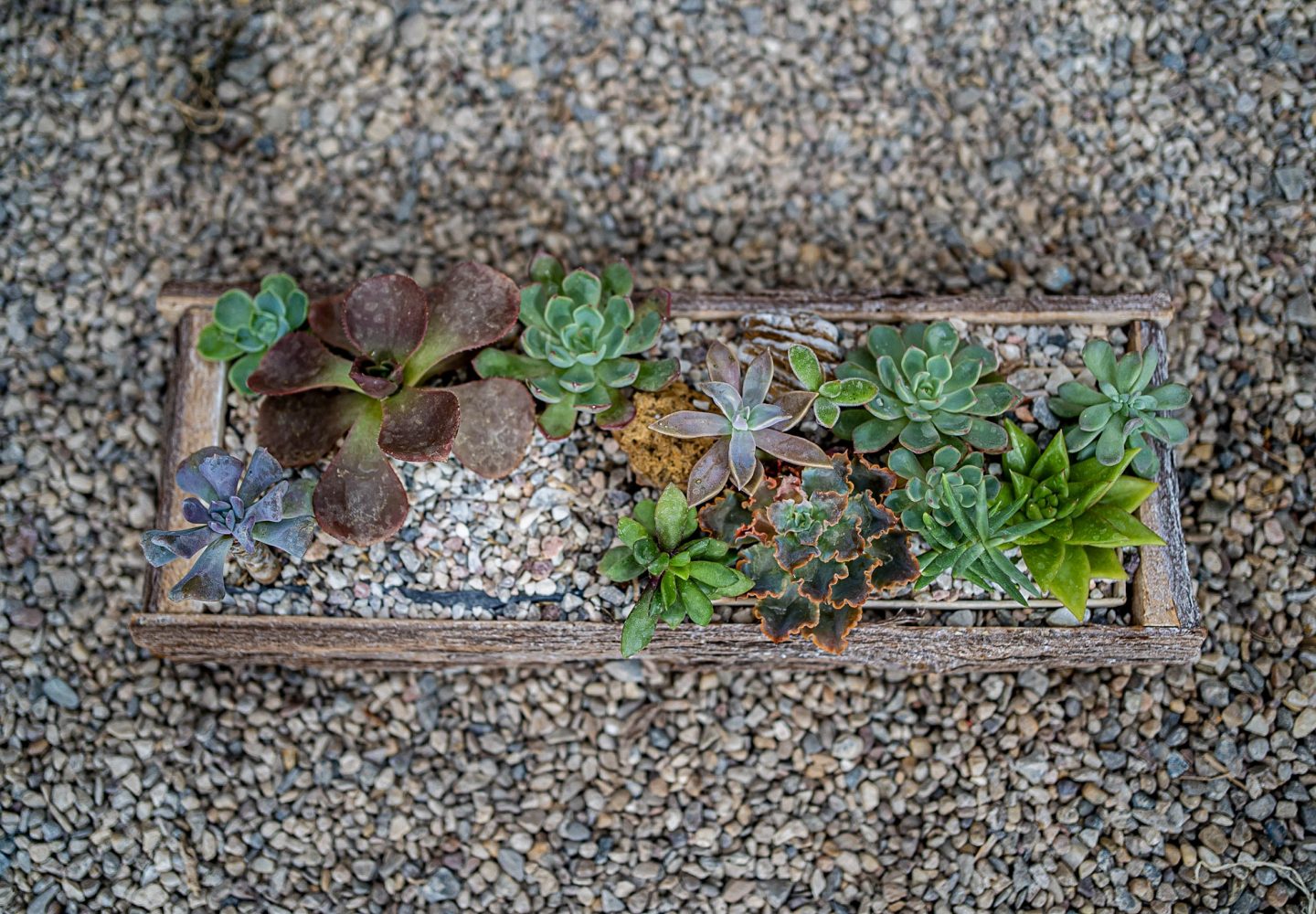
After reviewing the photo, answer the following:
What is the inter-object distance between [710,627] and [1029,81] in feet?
5.40

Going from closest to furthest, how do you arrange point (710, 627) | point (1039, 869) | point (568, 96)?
point (710, 627) → point (1039, 869) → point (568, 96)

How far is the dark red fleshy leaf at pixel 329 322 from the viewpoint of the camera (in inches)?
83.9

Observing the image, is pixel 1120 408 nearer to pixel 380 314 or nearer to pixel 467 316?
pixel 467 316

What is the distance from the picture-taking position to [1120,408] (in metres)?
2.01

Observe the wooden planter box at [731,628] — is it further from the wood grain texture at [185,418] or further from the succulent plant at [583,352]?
the succulent plant at [583,352]

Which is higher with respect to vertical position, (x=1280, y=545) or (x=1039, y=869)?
(x=1280, y=545)

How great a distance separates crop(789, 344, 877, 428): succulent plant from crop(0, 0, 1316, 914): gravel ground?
66 cm

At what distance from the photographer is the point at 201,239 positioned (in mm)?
2586

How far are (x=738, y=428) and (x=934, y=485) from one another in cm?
38

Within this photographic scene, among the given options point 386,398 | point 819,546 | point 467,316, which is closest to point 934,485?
point 819,546

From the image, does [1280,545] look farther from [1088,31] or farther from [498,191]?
[498,191]

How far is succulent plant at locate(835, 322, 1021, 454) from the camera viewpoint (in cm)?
196

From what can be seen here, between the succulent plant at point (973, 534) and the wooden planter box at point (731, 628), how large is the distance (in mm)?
169

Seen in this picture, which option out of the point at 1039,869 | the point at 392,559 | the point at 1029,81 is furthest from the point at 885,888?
the point at 1029,81
